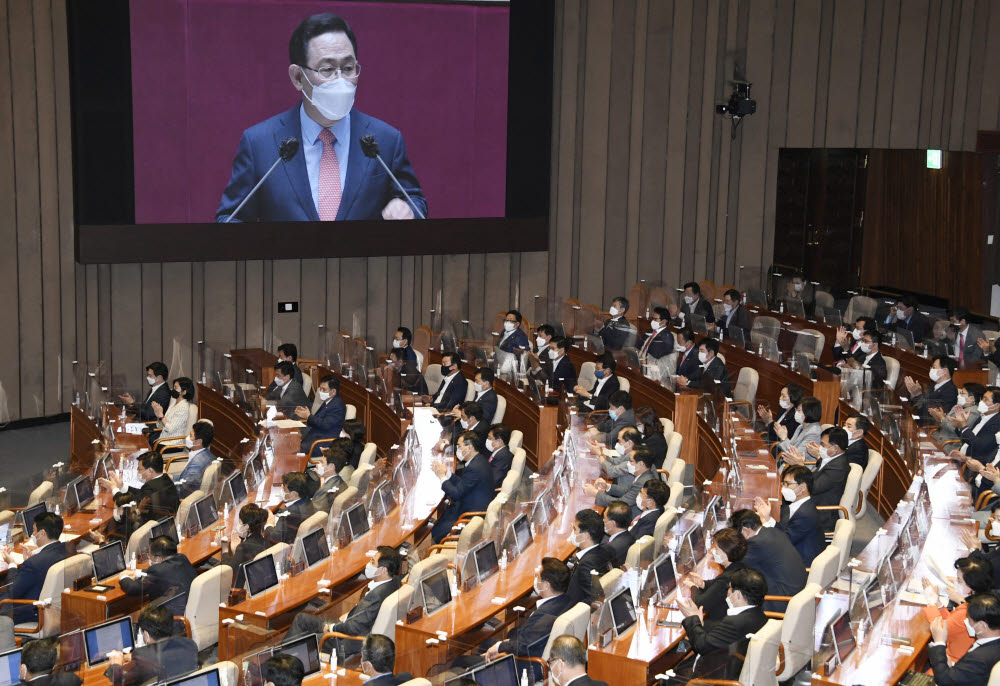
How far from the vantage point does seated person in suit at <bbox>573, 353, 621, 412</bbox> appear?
422 inches

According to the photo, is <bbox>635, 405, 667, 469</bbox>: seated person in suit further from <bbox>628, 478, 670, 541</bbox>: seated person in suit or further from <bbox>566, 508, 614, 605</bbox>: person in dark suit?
<bbox>566, 508, 614, 605</bbox>: person in dark suit

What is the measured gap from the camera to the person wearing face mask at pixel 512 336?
41.2 feet

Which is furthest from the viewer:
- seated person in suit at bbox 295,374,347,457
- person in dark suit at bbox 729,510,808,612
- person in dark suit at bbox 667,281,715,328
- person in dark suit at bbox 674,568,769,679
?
person in dark suit at bbox 667,281,715,328

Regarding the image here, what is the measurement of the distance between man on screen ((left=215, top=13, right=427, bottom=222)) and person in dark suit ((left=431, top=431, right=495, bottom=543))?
211 inches

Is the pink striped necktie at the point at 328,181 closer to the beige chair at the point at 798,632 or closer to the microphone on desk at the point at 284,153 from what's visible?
the microphone on desk at the point at 284,153

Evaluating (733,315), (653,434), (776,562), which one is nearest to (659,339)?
(733,315)

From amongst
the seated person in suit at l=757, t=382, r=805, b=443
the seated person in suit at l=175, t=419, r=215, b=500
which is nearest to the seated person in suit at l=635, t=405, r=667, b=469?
the seated person in suit at l=757, t=382, r=805, b=443

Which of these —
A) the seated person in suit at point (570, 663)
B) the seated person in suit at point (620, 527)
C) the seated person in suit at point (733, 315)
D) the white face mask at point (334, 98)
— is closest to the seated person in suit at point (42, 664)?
the seated person in suit at point (570, 663)

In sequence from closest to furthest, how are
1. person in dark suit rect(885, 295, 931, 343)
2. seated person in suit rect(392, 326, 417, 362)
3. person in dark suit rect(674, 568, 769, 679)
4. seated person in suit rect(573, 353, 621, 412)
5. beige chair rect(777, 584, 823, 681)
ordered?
person in dark suit rect(674, 568, 769, 679) → beige chair rect(777, 584, 823, 681) → seated person in suit rect(573, 353, 621, 412) → seated person in suit rect(392, 326, 417, 362) → person in dark suit rect(885, 295, 931, 343)

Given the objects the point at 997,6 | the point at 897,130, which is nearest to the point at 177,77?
the point at 897,130

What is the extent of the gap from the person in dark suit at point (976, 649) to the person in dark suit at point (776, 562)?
1.17 metres

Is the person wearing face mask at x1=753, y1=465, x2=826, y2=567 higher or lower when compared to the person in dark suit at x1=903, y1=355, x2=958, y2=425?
lower

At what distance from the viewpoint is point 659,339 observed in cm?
1267

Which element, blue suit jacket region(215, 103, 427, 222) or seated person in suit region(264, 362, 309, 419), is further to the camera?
blue suit jacket region(215, 103, 427, 222)
